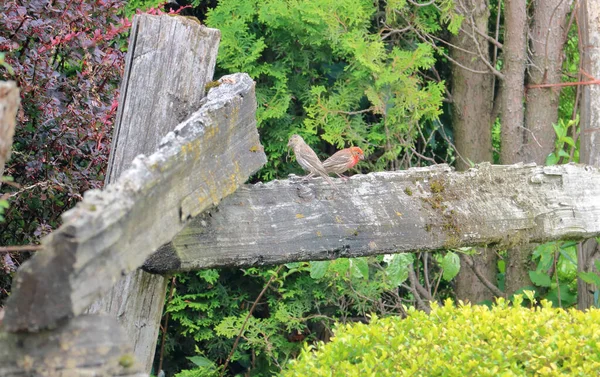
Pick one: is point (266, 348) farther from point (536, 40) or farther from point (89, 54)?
point (536, 40)

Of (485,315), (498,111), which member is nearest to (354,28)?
(498,111)

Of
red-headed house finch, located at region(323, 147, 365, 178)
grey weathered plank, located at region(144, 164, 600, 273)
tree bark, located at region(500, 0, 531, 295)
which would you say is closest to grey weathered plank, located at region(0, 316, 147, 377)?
grey weathered plank, located at region(144, 164, 600, 273)

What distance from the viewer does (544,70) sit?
6129 mm

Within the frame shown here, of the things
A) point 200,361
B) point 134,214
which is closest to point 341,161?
point 200,361

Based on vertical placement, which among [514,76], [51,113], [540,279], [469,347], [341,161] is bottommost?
[540,279]

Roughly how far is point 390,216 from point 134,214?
146 centimetres

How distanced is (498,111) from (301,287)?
2245mm

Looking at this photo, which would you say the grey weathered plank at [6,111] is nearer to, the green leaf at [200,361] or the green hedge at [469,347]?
the green hedge at [469,347]

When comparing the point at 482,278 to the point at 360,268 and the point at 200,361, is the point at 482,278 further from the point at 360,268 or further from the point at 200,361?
the point at 200,361

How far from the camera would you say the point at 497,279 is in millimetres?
6492

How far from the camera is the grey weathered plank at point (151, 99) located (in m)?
2.62

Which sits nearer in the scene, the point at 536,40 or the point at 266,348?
the point at 266,348

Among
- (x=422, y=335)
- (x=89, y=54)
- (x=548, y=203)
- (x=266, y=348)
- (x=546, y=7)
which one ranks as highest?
(x=546, y=7)

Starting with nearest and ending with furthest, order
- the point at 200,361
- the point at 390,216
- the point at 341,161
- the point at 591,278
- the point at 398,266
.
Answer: the point at 390,216
the point at 398,266
the point at 341,161
the point at 591,278
the point at 200,361
